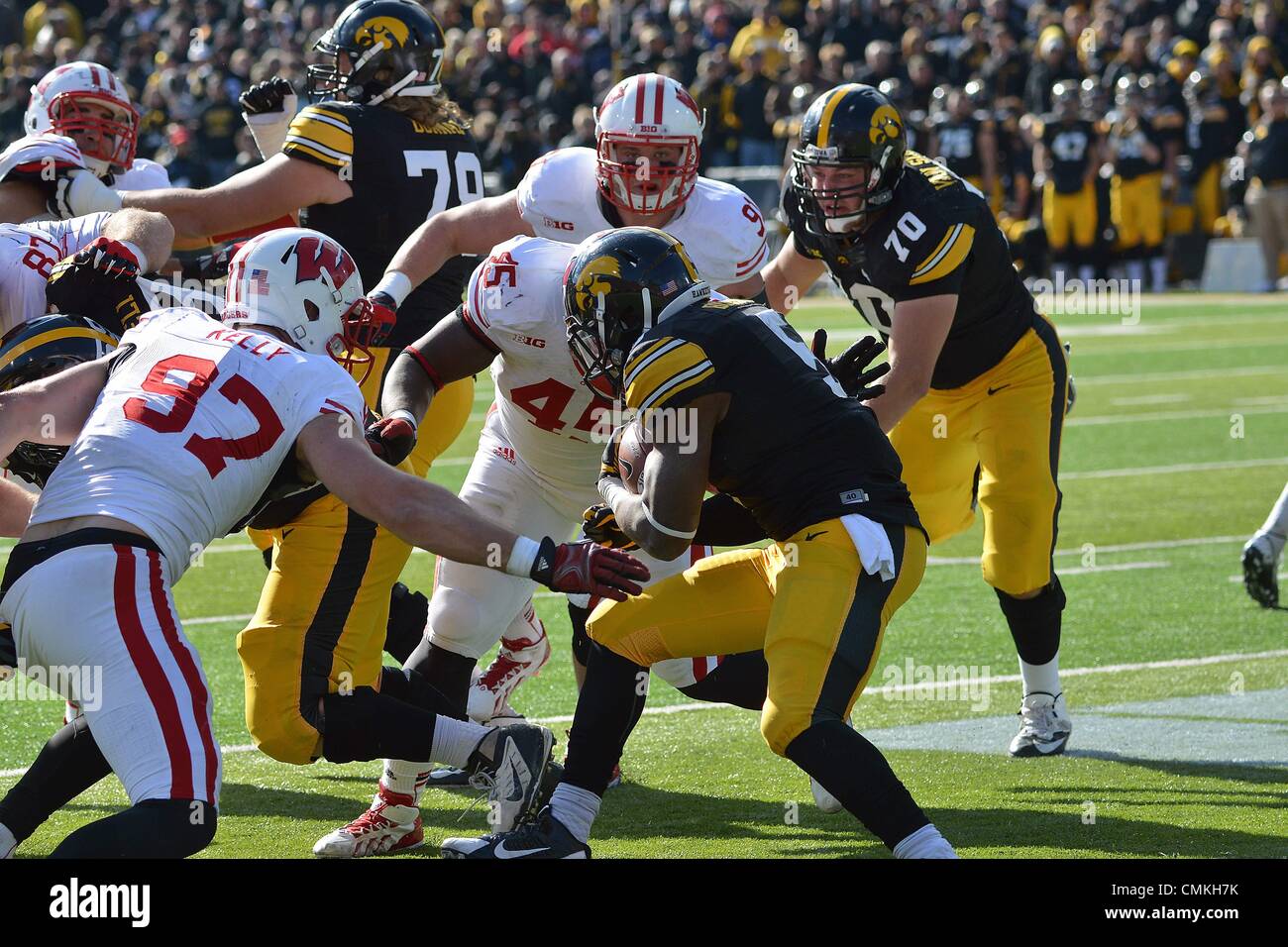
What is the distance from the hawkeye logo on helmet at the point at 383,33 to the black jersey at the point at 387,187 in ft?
0.66

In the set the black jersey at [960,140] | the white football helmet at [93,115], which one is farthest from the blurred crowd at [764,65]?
the white football helmet at [93,115]

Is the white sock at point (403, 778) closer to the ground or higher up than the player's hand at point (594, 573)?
closer to the ground

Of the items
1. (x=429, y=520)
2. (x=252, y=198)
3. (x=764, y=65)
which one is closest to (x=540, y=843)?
(x=429, y=520)

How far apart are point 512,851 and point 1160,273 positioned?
17546mm

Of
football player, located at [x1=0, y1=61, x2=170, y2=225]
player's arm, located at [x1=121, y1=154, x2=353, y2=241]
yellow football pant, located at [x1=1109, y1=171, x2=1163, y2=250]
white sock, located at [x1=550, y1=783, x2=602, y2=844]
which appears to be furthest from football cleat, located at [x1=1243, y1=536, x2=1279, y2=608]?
yellow football pant, located at [x1=1109, y1=171, x2=1163, y2=250]

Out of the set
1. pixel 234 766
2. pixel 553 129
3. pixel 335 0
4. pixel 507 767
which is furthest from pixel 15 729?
pixel 335 0

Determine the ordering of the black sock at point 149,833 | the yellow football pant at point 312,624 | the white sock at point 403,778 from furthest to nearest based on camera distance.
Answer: the white sock at point 403,778 < the yellow football pant at point 312,624 < the black sock at point 149,833

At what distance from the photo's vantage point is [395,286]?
5348 mm

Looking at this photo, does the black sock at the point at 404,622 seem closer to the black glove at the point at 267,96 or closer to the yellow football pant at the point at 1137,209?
the black glove at the point at 267,96

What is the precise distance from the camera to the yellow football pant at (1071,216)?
19516mm

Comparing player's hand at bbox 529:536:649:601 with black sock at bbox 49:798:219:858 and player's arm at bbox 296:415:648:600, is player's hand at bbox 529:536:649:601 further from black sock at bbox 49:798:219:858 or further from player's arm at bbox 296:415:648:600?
black sock at bbox 49:798:219:858
